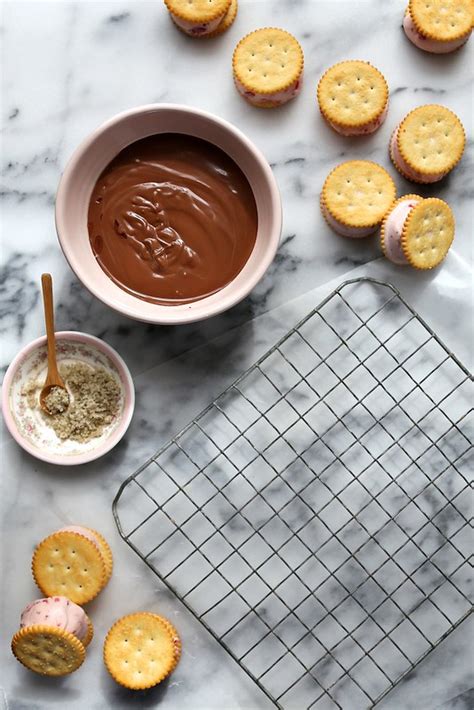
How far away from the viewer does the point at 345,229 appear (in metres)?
1.79

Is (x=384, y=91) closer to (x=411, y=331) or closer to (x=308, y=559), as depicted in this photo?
(x=411, y=331)

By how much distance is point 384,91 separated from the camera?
1.78m

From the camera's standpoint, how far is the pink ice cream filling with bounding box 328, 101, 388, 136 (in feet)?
5.88

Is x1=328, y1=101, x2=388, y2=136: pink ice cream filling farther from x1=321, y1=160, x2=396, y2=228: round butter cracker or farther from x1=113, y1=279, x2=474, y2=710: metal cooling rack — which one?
x1=113, y1=279, x2=474, y2=710: metal cooling rack

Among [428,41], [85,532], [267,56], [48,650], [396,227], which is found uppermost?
[428,41]

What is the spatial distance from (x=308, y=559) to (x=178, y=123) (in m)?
0.85

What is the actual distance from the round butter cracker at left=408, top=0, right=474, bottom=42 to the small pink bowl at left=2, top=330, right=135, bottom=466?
0.85 m

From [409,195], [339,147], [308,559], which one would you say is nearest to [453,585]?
[308,559]

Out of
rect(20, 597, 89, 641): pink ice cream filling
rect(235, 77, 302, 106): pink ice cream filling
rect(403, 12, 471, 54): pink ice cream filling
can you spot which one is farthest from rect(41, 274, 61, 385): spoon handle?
rect(403, 12, 471, 54): pink ice cream filling

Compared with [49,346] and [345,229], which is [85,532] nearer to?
[49,346]

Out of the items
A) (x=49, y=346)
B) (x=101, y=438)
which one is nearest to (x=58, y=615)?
(x=101, y=438)

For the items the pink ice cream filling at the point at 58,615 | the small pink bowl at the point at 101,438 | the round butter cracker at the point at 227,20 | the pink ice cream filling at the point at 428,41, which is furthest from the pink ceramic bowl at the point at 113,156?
the pink ice cream filling at the point at 58,615

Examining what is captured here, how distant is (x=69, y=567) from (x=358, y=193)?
88 cm

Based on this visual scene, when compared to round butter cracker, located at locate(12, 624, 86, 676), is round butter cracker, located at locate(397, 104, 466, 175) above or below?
above
